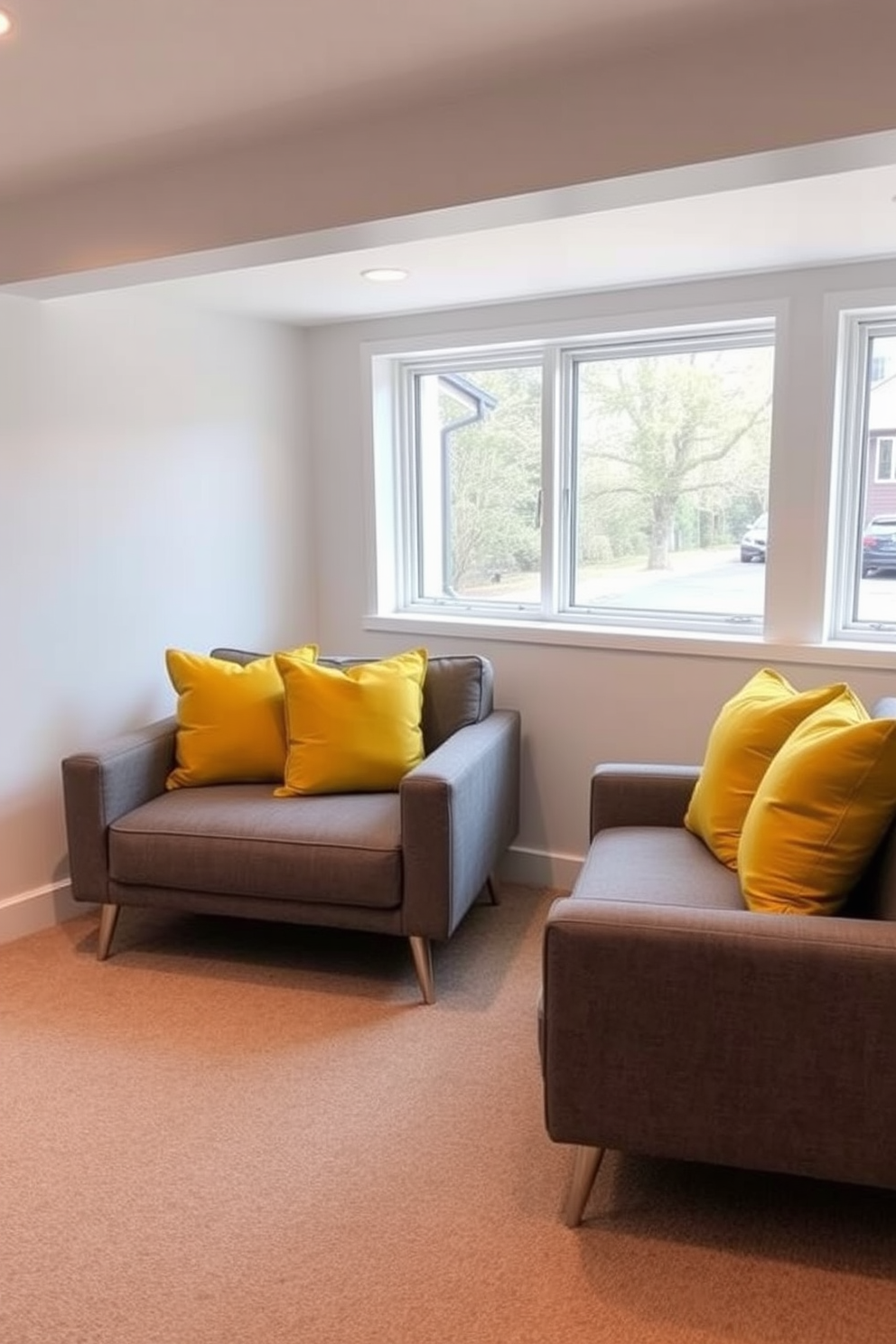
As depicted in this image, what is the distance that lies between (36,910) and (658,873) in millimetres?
2040

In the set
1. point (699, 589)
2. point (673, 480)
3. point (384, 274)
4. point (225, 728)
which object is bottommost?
point (225, 728)

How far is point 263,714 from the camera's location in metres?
3.18

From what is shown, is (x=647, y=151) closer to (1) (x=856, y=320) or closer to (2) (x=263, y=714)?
(1) (x=856, y=320)

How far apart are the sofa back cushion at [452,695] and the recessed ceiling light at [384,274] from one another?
123 cm

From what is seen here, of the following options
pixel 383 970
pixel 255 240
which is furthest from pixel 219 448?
pixel 383 970

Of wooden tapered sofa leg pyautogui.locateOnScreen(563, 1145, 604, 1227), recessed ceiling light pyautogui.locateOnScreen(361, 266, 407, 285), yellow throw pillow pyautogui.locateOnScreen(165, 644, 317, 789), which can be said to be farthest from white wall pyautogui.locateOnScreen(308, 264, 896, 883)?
wooden tapered sofa leg pyautogui.locateOnScreen(563, 1145, 604, 1227)

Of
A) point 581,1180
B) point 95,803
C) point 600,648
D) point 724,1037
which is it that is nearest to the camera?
point 724,1037

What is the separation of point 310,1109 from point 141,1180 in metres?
0.39

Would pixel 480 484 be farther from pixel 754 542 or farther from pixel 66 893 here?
pixel 66 893

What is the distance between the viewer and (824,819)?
1.90 meters

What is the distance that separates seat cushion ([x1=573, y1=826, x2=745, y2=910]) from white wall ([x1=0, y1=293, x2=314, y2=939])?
1.75 meters

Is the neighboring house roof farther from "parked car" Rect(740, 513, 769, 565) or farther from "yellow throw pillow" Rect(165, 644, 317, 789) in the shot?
"yellow throw pillow" Rect(165, 644, 317, 789)

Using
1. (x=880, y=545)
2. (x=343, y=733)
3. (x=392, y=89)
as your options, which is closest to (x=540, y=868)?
(x=343, y=733)

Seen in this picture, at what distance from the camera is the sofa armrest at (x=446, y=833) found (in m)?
2.62
